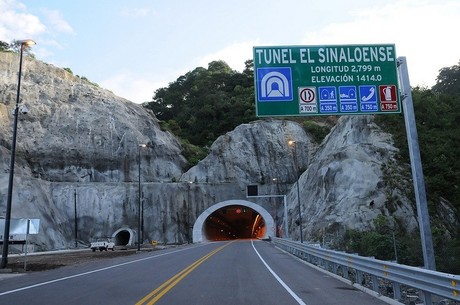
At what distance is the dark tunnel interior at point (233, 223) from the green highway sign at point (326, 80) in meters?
53.8

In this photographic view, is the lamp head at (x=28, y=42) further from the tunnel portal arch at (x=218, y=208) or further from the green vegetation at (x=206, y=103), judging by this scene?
the green vegetation at (x=206, y=103)

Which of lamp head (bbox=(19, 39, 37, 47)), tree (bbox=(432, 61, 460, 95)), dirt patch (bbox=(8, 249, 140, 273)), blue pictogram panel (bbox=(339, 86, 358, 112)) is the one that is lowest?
dirt patch (bbox=(8, 249, 140, 273))

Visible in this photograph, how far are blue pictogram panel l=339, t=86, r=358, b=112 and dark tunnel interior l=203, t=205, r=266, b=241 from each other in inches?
2120

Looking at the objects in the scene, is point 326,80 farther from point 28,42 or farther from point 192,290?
point 28,42

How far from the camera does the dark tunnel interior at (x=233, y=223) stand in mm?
72312

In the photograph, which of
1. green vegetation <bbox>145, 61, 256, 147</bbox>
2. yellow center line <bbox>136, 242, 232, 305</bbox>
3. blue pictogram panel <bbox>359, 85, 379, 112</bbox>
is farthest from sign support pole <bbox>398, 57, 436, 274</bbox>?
green vegetation <bbox>145, 61, 256, 147</bbox>

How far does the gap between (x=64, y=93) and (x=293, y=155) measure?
1612 inches

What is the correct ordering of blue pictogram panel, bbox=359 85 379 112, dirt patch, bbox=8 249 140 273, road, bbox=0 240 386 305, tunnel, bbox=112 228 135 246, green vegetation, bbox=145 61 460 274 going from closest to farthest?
road, bbox=0 240 386 305 → blue pictogram panel, bbox=359 85 379 112 → dirt patch, bbox=8 249 140 273 → green vegetation, bbox=145 61 460 274 → tunnel, bbox=112 228 135 246

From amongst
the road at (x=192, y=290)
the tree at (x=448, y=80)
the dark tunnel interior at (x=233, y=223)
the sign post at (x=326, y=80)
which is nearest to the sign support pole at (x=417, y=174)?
the sign post at (x=326, y=80)

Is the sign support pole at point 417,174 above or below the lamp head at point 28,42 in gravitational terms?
below

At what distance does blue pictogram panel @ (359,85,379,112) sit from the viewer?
1406 cm

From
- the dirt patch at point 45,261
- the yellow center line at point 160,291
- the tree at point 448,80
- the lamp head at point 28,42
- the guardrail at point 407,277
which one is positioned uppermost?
the tree at point 448,80

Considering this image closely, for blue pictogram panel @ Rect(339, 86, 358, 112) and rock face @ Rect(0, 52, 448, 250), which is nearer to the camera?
blue pictogram panel @ Rect(339, 86, 358, 112)

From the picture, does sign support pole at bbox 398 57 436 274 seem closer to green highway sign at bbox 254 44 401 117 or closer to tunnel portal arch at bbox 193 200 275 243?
green highway sign at bbox 254 44 401 117
